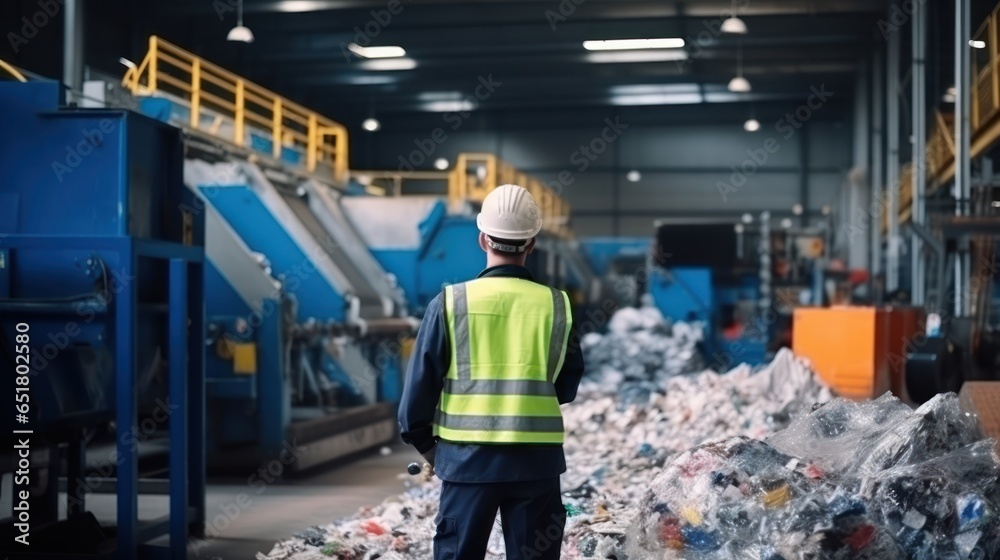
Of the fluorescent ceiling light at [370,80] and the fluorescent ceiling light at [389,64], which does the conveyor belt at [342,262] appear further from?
the fluorescent ceiling light at [370,80]

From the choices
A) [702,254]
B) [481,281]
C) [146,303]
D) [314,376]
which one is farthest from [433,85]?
[481,281]

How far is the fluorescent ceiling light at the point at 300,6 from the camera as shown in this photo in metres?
17.5

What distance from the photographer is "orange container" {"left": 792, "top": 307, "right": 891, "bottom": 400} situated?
366 inches

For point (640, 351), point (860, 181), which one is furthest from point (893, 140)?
point (640, 351)

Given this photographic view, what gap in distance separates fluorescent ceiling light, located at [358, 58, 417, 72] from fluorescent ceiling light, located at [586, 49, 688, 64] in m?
3.60

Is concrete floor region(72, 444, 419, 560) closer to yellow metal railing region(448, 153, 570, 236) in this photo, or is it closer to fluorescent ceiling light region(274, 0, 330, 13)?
yellow metal railing region(448, 153, 570, 236)

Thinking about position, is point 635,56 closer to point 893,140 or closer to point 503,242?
point 893,140

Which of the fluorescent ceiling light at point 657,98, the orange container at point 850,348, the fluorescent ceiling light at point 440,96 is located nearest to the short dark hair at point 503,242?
the orange container at point 850,348

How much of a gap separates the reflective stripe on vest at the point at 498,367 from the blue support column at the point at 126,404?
210 centimetres

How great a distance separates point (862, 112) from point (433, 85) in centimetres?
919

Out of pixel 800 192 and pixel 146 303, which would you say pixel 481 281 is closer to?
pixel 146 303

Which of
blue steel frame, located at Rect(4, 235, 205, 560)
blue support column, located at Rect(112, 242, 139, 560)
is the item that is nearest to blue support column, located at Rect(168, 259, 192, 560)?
blue steel frame, located at Rect(4, 235, 205, 560)

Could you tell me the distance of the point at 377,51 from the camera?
21188 millimetres

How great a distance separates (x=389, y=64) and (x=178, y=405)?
1810 centimetres
